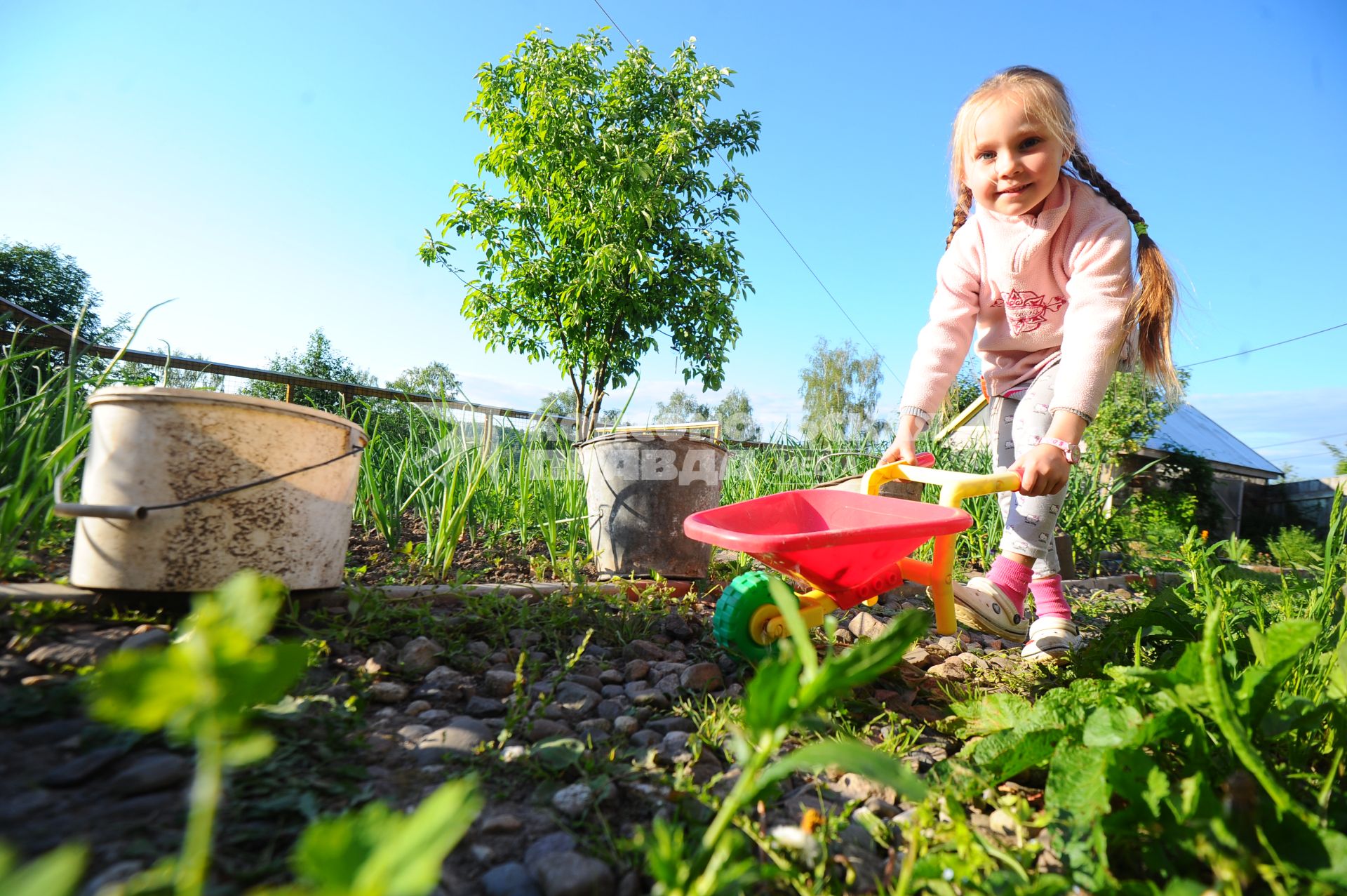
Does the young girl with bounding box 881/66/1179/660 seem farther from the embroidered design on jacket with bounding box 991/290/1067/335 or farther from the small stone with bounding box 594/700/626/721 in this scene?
the small stone with bounding box 594/700/626/721

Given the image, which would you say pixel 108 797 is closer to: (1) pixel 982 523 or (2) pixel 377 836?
(2) pixel 377 836

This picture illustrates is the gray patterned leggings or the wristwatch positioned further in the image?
the gray patterned leggings

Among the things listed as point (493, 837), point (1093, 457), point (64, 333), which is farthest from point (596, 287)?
point (493, 837)

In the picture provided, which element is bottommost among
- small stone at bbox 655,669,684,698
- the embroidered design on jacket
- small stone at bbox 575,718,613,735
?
small stone at bbox 575,718,613,735

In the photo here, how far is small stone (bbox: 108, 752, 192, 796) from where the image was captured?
771mm

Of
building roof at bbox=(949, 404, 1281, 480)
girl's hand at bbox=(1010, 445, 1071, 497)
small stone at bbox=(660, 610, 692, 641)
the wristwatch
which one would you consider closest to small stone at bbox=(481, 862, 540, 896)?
small stone at bbox=(660, 610, 692, 641)

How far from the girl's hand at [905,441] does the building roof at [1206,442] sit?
28.1ft

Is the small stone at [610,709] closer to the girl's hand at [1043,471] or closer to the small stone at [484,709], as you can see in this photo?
the small stone at [484,709]

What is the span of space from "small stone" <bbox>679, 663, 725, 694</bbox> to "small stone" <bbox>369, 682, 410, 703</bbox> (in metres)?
0.59

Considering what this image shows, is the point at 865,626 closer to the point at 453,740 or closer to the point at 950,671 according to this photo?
the point at 950,671

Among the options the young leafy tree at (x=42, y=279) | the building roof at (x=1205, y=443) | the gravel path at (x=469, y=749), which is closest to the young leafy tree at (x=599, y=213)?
the building roof at (x=1205, y=443)

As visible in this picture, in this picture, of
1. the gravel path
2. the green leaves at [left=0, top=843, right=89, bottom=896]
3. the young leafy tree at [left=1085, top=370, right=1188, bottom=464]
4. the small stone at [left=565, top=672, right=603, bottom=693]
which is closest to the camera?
the green leaves at [left=0, top=843, right=89, bottom=896]

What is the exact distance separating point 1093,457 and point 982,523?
405 cm

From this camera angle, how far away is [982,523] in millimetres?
3766
